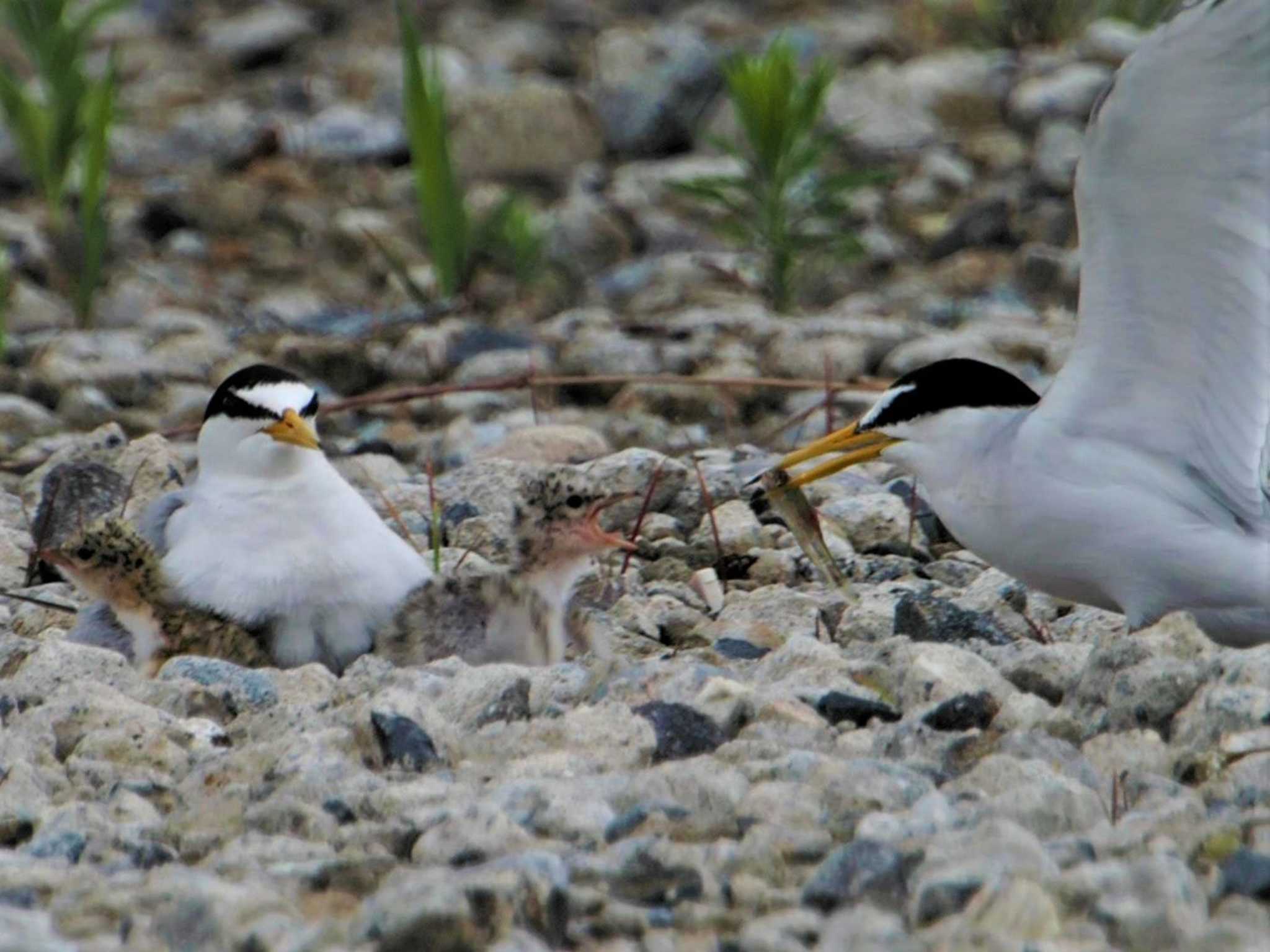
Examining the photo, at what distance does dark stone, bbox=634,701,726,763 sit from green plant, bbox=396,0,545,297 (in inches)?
171

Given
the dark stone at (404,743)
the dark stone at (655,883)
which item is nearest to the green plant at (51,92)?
the dark stone at (404,743)

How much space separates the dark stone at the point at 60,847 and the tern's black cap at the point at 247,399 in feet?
5.85

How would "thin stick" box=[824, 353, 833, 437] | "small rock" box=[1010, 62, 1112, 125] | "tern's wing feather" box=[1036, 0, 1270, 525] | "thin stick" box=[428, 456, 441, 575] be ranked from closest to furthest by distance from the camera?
"tern's wing feather" box=[1036, 0, 1270, 525]
"thin stick" box=[428, 456, 441, 575]
"thin stick" box=[824, 353, 833, 437]
"small rock" box=[1010, 62, 1112, 125]

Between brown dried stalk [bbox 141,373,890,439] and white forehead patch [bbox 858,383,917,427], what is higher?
white forehead patch [bbox 858,383,917,427]

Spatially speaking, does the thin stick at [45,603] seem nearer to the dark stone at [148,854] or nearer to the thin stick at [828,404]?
the dark stone at [148,854]

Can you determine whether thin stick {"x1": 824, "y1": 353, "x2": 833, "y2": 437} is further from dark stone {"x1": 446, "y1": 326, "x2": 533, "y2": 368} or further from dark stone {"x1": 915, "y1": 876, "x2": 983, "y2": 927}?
dark stone {"x1": 915, "y1": 876, "x2": 983, "y2": 927}

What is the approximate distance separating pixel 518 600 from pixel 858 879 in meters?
1.95

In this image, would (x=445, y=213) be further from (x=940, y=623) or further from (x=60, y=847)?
(x=60, y=847)

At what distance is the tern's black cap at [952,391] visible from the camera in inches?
199

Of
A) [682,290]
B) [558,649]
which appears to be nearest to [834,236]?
[682,290]

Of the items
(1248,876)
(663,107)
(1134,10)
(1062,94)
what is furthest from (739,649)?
(1134,10)

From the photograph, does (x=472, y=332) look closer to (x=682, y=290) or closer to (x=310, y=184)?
(x=682, y=290)

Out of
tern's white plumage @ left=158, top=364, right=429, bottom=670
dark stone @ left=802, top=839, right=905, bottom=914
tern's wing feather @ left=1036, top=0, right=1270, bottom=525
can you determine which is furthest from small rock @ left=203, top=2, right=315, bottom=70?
dark stone @ left=802, top=839, right=905, bottom=914

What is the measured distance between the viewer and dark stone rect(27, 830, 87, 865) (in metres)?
3.62
